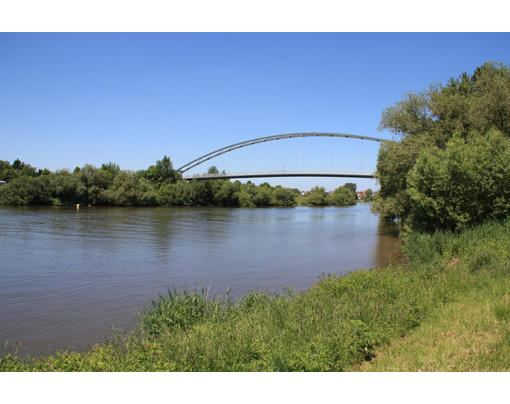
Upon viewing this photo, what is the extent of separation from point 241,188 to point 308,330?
77566 mm

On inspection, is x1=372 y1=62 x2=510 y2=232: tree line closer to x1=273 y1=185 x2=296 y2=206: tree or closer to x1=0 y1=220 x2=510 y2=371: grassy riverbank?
x1=0 y1=220 x2=510 y2=371: grassy riverbank

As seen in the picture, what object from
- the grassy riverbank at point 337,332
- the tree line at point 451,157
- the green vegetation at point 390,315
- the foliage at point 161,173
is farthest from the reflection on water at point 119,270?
the foliage at point 161,173

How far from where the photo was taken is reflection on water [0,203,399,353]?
8.40 m

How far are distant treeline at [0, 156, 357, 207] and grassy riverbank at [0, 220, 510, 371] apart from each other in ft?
199

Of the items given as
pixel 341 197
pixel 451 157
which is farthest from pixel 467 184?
pixel 341 197

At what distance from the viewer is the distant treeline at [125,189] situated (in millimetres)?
59188

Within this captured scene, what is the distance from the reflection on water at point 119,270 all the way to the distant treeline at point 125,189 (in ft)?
122

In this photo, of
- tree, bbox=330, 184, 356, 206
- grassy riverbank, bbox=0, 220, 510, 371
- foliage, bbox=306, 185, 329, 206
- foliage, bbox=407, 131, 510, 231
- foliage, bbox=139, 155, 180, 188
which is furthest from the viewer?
tree, bbox=330, 184, 356, 206

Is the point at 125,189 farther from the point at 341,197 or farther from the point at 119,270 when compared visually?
the point at 341,197

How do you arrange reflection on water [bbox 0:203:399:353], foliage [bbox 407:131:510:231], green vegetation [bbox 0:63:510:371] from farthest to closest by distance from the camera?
foliage [bbox 407:131:510:231]
reflection on water [bbox 0:203:399:353]
green vegetation [bbox 0:63:510:371]

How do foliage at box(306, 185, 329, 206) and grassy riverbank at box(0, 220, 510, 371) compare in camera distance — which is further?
foliage at box(306, 185, 329, 206)

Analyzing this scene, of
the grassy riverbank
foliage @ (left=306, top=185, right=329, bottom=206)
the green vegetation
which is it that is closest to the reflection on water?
the green vegetation
